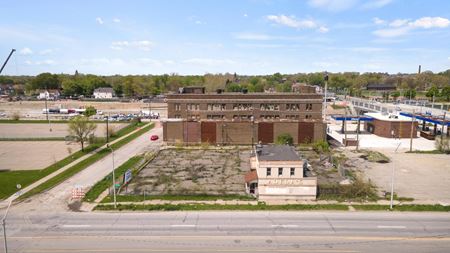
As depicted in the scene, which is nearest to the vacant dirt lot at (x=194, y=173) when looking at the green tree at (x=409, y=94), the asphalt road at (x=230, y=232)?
the asphalt road at (x=230, y=232)

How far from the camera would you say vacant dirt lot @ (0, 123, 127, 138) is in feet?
252

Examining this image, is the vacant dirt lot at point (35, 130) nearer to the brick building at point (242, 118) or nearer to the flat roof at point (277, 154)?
the brick building at point (242, 118)

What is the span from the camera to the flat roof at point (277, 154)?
3620 cm

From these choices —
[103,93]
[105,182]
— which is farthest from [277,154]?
[103,93]

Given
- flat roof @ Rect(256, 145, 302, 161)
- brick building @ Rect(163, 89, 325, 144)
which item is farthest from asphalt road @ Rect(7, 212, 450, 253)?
brick building @ Rect(163, 89, 325, 144)

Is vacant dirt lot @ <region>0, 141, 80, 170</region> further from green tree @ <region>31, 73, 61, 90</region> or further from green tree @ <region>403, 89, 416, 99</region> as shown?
green tree @ <region>403, 89, 416, 99</region>

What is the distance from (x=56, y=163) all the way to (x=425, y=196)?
169 feet

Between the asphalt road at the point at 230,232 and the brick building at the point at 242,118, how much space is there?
3414 centimetres

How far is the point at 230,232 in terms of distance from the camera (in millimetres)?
26812

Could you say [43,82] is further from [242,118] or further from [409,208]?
[409,208]

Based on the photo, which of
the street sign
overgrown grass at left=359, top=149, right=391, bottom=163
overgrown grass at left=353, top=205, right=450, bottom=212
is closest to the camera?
overgrown grass at left=353, top=205, right=450, bottom=212

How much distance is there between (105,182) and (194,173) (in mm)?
11771

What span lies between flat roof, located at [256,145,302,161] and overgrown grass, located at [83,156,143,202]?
63.3 feet

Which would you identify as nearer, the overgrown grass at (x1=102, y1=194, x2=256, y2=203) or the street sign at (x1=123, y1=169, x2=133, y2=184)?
the overgrown grass at (x1=102, y1=194, x2=256, y2=203)
